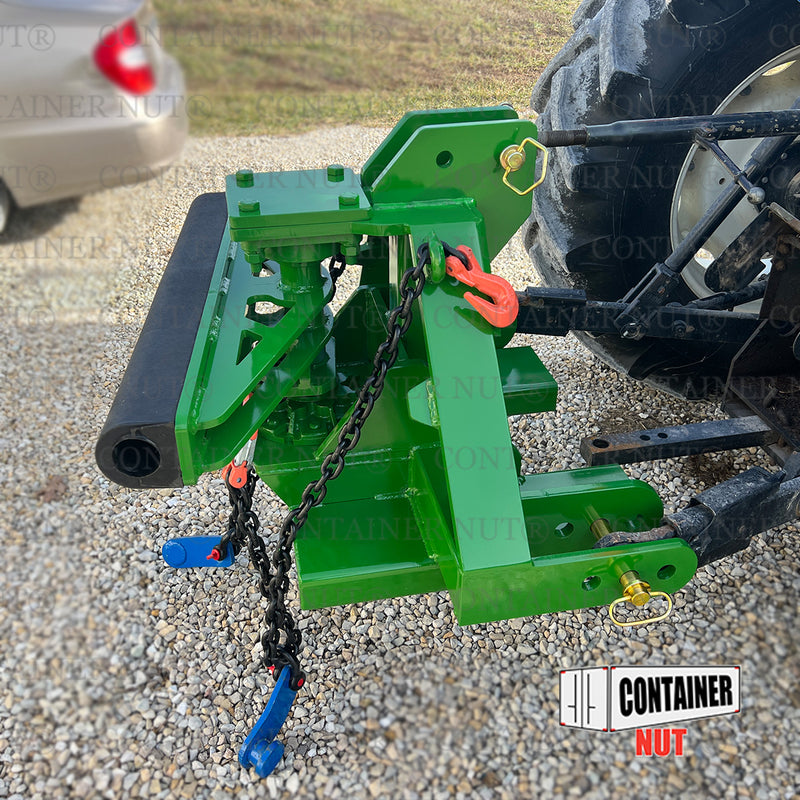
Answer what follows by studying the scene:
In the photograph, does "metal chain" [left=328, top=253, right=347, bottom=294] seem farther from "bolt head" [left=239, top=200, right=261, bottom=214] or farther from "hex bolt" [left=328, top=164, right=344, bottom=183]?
"bolt head" [left=239, top=200, right=261, bottom=214]

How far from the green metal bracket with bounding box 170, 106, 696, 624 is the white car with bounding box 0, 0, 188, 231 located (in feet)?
1.31

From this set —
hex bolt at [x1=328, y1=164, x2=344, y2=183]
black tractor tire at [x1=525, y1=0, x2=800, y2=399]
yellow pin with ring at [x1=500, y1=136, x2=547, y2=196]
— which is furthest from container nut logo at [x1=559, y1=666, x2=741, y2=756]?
hex bolt at [x1=328, y1=164, x2=344, y2=183]

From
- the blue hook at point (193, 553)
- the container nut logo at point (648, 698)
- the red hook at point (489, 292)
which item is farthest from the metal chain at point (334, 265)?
the container nut logo at point (648, 698)

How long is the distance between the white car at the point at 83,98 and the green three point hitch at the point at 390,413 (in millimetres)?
398

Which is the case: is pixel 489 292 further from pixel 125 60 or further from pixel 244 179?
pixel 125 60

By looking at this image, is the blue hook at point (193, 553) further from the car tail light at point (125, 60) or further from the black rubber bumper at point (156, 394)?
the car tail light at point (125, 60)

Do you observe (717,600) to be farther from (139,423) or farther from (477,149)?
(139,423)

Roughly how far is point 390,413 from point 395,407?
0.03m

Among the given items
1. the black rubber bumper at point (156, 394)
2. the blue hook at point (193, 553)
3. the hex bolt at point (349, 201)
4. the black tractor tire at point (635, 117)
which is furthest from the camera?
the blue hook at point (193, 553)

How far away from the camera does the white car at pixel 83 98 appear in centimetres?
159

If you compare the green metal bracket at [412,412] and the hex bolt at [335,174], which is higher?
the hex bolt at [335,174]

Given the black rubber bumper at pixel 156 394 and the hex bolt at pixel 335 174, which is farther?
the hex bolt at pixel 335 174

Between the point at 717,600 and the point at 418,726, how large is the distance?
3.76 ft

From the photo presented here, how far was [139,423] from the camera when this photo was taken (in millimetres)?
1816
